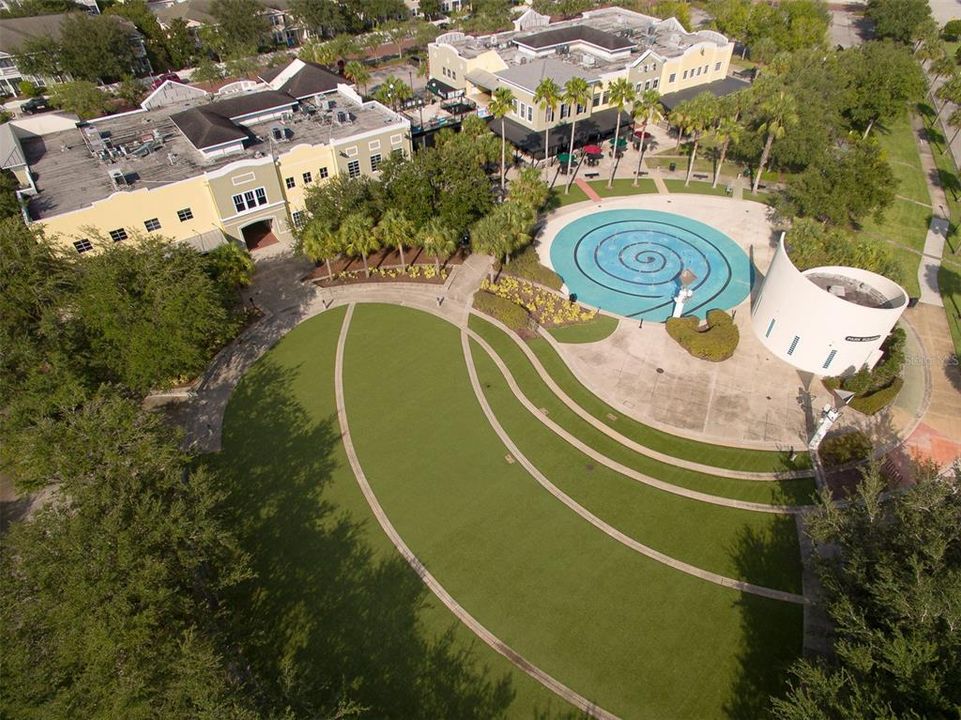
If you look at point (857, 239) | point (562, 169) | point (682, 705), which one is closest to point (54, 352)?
point (682, 705)

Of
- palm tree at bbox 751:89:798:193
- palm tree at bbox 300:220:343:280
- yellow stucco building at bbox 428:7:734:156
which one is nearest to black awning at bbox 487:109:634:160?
yellow stucco building at bbox 428:7:734:156

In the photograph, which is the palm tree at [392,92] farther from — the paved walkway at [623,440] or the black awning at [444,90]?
the paved walkway at [623,440]

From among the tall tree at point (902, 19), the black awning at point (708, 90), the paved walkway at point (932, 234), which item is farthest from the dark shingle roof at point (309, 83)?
the tall tree at point (902, 19)

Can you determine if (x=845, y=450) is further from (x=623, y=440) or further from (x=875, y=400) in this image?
(x=623, y=440)

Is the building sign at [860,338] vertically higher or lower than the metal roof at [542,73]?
lower

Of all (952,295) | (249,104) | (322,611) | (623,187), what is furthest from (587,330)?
(249,104)

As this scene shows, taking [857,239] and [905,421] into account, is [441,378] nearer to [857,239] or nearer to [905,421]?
[905,421]
